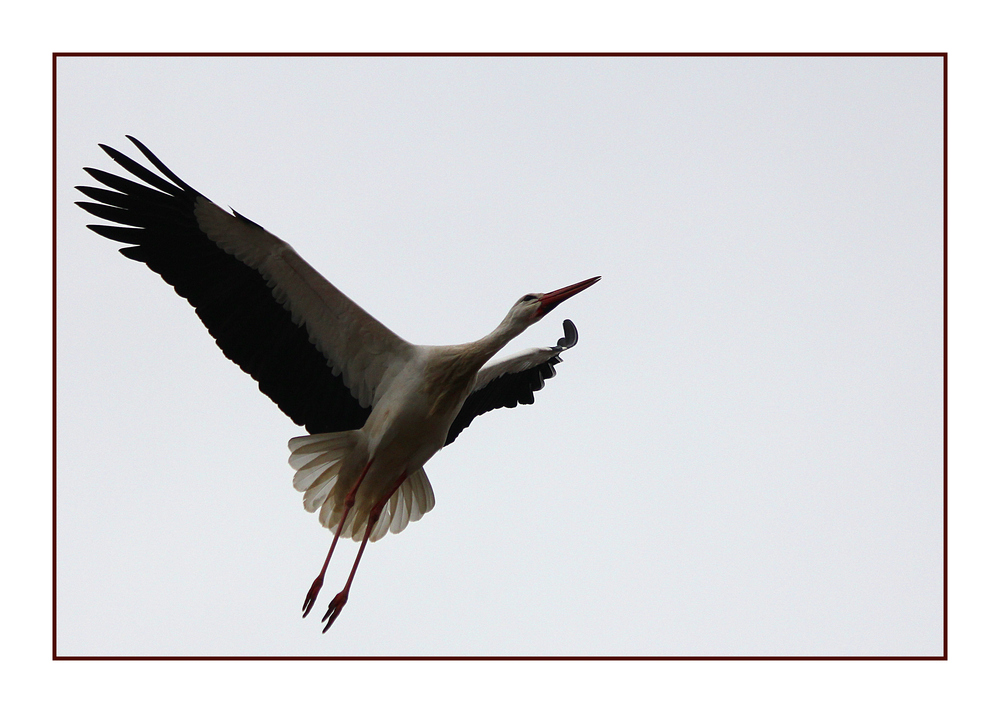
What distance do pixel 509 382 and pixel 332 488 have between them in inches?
49.7

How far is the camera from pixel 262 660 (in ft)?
13.5

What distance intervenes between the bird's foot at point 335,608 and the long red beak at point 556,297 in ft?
5.59

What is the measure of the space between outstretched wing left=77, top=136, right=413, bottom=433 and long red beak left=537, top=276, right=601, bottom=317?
695 mm

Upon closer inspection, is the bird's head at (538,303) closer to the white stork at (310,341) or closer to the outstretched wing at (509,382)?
the white stork at (310,341)

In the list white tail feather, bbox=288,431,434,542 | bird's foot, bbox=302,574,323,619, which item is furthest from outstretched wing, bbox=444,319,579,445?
bird's foot, bbox=302,574,323,619

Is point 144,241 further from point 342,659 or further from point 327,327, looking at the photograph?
point 342,659

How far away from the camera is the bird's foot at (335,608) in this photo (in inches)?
178

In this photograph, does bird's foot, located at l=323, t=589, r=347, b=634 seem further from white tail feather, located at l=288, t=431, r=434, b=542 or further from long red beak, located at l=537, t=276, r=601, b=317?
long red beak, located at l=537, t=276, r=601, b=317

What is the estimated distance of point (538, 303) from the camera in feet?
14.9

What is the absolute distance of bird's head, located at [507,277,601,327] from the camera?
14.9 ft

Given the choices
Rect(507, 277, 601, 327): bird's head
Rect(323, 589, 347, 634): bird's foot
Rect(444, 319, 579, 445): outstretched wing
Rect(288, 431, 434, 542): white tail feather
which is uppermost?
Rect(507, 277, 601, 327): bird's head

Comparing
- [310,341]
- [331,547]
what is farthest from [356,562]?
[310,341]

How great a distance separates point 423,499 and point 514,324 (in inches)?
55.3

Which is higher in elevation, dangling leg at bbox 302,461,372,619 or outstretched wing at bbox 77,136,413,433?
outstretched wing at bbox 77,136,413,433
